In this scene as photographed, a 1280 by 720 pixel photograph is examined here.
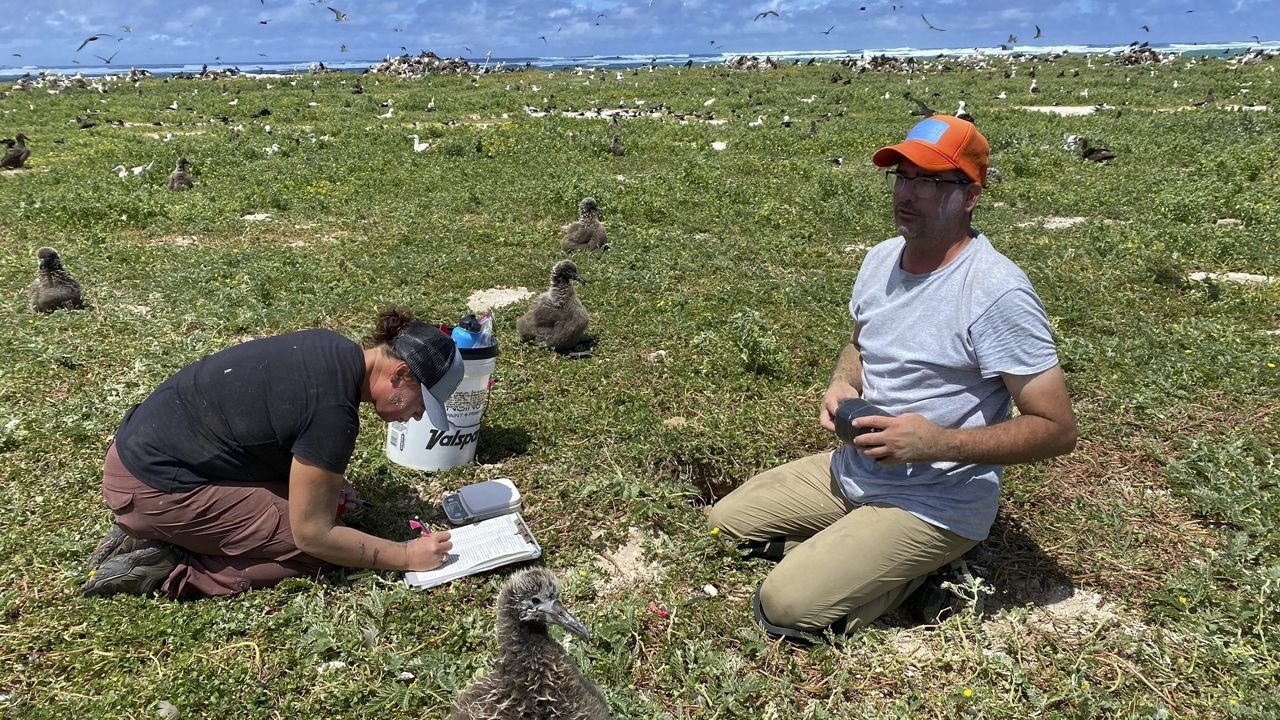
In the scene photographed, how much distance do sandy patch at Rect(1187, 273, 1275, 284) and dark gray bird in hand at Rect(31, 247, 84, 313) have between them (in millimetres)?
13013

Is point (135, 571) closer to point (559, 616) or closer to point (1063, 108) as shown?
point (559, 616)

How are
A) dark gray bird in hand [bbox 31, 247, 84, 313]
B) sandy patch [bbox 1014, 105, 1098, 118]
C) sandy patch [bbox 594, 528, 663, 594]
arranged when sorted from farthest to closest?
sandy patch [bbox 1014, 105, 1098, 118], dark gray bird in hand [bbox 31, 247, 84, 313], sandy patch [bbox 594, 528, 663, 594]

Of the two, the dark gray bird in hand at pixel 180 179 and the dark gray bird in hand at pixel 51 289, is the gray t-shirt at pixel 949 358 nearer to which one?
the dark gray bird in hand at pixel 51 289

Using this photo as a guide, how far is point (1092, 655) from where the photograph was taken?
3787 millimetres

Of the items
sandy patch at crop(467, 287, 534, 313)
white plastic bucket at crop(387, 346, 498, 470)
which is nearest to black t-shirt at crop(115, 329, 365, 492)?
white plastic bucket at crop(387, 346, 498, 470)

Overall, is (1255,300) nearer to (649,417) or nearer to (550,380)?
(649,417)

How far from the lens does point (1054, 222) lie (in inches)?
480

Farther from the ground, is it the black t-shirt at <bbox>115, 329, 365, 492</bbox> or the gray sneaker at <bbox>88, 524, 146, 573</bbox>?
the black t-shirt at <bbox>115, 329, 365, 492</bbox>

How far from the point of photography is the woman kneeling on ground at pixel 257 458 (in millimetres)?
3732

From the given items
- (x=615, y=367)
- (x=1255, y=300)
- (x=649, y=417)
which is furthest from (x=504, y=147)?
(x=1255, y=300)

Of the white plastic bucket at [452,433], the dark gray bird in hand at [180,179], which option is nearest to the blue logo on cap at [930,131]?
the white plastic bucket at [452,433]

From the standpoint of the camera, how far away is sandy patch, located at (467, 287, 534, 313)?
8.96 m

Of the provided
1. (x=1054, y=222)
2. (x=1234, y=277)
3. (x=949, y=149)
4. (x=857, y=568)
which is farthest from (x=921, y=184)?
(x=1054, y=222)

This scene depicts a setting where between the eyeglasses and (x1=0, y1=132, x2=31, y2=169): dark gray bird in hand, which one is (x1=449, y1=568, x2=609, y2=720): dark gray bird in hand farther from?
(x1=0, y1=132, x2=31, y2=169): dark gray bird in hand
